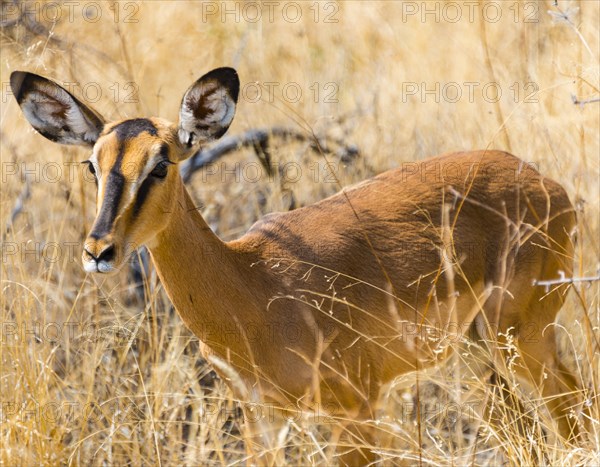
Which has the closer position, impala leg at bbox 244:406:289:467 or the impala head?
the impala head

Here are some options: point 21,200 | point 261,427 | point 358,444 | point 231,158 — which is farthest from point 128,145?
point 231,158

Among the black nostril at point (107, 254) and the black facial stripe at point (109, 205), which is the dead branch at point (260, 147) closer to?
the black facial stripe at point (109, 205)

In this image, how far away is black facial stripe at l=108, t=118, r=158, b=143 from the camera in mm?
4508

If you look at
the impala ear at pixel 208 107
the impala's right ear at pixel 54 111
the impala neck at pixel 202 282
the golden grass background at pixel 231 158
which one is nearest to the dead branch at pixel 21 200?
the golden grass background at pixel 231 158

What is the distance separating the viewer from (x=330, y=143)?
8000 millimetres

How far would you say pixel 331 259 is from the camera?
5.05 meters

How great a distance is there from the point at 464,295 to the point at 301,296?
1.03 m

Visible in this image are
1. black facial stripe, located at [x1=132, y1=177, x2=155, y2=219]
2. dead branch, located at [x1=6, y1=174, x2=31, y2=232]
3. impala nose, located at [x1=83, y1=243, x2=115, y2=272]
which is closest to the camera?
impala nose, located at [x1=83, y1=243, x2=115, y2=272]

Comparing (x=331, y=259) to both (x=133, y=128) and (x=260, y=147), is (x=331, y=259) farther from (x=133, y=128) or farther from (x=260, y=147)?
(x=260, y=147)

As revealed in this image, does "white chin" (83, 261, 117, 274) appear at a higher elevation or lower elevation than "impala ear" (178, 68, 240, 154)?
lower

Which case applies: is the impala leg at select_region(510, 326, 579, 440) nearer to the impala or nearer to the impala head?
the impala

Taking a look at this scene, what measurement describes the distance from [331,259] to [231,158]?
3.96 meters

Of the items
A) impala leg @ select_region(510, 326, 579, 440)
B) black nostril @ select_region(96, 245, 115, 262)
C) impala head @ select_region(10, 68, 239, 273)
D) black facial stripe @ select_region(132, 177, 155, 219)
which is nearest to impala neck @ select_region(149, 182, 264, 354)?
impala head @ select_region(10, 68, 239, 273)

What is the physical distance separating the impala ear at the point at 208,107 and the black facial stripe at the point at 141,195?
44 cm
